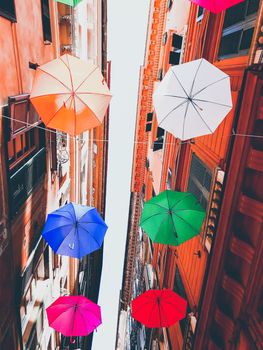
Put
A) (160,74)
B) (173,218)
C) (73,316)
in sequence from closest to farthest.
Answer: (173,218)
(73,316)
(160,74)

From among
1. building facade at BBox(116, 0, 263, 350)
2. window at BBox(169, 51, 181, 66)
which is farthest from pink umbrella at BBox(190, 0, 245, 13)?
window at BBox(169, 51, 181, 66)

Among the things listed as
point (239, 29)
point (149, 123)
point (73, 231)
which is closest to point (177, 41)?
point (239, 29)

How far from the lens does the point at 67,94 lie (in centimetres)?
880

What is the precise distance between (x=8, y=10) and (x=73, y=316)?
11.5 meters

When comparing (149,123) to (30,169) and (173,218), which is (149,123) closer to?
(30,169)

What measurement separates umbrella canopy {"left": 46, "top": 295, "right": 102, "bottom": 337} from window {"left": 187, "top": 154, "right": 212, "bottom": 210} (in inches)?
268

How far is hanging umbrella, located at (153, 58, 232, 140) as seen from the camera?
835cm

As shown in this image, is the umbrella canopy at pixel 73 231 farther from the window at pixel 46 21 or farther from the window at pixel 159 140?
the window at pixel 159 140

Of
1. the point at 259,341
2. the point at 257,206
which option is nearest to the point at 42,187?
the point at 257,206

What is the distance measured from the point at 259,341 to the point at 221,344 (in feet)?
10.7

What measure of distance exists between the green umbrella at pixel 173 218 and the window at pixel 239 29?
16.3 ft

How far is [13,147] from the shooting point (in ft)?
32.5

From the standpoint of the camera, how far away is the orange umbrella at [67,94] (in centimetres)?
873

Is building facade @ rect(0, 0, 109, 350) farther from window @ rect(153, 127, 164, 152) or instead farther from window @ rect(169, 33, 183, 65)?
window @ rect(153, 127, 164, 152)
